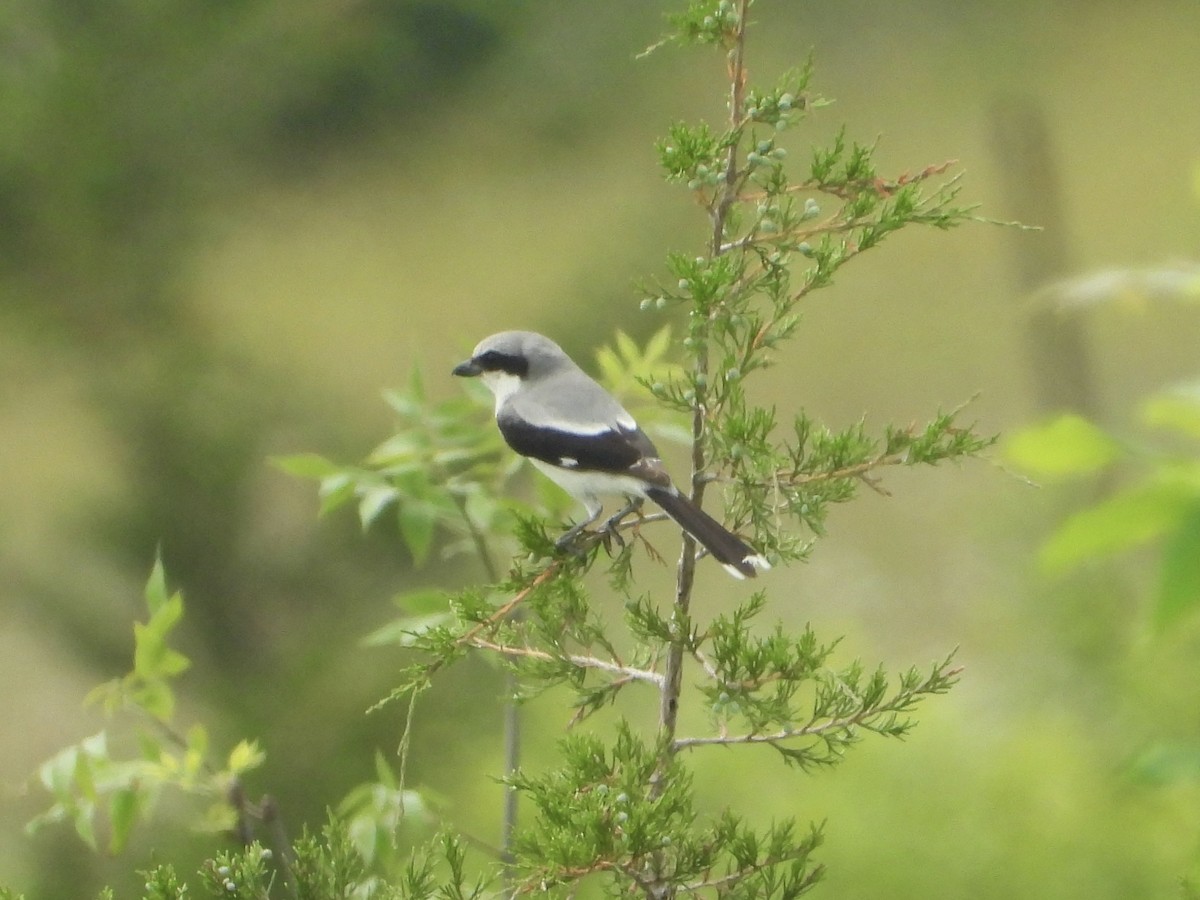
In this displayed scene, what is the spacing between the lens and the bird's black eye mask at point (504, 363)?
4.42 feet

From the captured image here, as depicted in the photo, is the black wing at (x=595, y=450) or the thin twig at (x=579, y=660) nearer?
the thin twig at (x=579, y=660)

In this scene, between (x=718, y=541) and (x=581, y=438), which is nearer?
(x=718, y=541)

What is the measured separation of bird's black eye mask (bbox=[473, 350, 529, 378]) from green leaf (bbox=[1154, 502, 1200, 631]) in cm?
91

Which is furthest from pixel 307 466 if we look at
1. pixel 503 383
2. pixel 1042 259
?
pixel 1042 259

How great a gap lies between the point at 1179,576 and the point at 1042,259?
439 cm

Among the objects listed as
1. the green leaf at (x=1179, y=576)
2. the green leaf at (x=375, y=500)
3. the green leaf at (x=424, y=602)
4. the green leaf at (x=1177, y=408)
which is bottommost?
the green leaf at (x=1179, y=576)

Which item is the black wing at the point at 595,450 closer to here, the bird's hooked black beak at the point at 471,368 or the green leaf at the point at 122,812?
the bird's hooked black beak at the point at 471,368

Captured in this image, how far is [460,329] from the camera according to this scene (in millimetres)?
4969

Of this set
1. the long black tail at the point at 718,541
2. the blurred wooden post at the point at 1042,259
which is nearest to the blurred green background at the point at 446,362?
the blurred wooden post at the point at 1042,259

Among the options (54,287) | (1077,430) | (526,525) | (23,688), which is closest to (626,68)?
(54,287)

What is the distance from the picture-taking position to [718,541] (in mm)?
774

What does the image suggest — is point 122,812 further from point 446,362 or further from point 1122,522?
point 446,362

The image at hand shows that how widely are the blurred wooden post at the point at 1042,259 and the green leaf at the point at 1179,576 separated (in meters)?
3.88

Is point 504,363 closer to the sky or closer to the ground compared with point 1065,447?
closer to the sky
